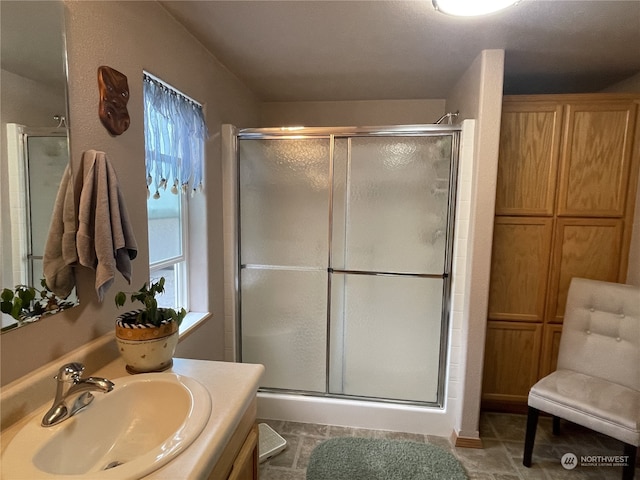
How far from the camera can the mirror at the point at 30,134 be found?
89 centimetres

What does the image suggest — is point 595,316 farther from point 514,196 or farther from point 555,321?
point 514,196

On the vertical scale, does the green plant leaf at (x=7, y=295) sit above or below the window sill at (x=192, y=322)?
above

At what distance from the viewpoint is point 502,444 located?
7.02 feet

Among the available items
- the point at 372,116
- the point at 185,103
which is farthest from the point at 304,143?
the point at 372,116

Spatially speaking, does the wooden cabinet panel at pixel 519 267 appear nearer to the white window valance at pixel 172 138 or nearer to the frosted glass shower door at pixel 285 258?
the frosted glass shower door at pixel 285 258

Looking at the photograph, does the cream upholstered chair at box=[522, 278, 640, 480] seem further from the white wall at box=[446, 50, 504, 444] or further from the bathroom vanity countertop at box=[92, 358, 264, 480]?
the bathroom vanity countertop at box=[92, 358, 264, 480]

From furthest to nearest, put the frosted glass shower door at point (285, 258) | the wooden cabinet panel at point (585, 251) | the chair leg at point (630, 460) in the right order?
the frosted glass shower door at point (285, 258) < the wooden cabinet panel at point (585, 251) < the chair leg at point (630, 460)

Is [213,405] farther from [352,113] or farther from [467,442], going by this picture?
[352,113]

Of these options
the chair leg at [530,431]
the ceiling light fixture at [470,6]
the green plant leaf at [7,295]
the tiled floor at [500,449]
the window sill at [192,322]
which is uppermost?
the ceiling light fixture at [470,6]

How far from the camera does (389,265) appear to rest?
2.27m

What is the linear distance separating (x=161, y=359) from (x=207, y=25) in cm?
149

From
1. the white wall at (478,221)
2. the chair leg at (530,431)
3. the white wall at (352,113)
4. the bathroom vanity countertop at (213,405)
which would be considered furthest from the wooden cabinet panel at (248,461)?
the white wall at (352,113)

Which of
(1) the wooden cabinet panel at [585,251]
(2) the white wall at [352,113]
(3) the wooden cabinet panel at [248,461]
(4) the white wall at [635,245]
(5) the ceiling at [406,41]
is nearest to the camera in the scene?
(3) the wooden cabinet panel at [248,461]

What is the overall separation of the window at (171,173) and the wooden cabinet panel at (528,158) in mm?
1820
